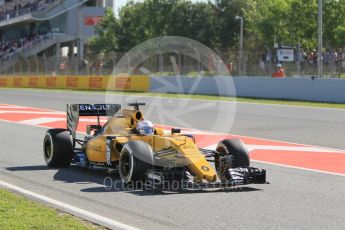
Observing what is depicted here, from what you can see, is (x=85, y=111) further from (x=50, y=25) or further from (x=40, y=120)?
(x=50, y=25)

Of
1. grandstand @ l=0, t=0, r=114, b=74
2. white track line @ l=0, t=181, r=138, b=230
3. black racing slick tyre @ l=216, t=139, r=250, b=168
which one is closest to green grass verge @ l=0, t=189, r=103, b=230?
white track line @ l=0, t=181, r=138, b=230

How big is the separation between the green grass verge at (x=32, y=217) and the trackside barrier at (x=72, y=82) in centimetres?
2713

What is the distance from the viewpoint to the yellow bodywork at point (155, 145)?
835 centimetres

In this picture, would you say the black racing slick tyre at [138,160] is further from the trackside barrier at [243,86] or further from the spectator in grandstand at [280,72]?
the spectator in grandstand at [280,72]

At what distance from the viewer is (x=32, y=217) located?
22.2 feet

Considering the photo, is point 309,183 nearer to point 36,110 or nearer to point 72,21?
point 36,110

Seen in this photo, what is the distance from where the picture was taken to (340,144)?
14.0 m

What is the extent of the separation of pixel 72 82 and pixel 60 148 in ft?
111

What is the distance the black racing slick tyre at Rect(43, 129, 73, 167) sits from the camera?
10.3 meters

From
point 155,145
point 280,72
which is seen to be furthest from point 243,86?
point 155,145

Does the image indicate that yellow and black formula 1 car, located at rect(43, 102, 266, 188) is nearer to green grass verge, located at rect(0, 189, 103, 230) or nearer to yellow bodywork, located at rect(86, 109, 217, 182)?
yellow bodywork, located at rect(86, 109, 217, 182)

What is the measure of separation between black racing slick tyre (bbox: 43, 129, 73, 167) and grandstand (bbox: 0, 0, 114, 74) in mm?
59798

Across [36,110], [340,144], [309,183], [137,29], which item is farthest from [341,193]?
[137,29]

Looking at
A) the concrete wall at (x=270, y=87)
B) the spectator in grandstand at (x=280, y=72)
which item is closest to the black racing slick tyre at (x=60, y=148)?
the concrete wall at (x=270, y=87)
